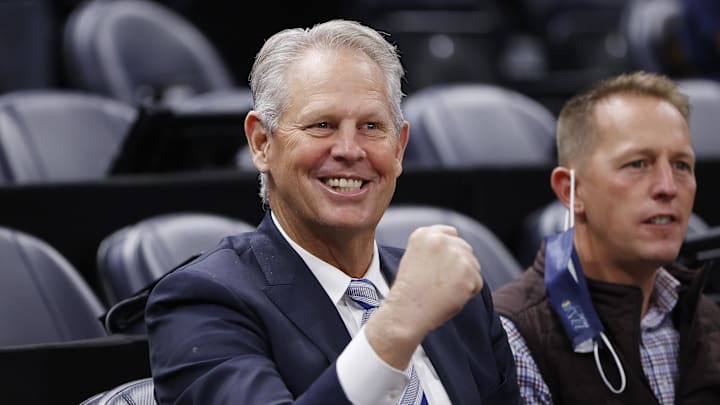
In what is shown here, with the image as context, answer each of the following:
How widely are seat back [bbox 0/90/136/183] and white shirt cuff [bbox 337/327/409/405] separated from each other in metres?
1.82

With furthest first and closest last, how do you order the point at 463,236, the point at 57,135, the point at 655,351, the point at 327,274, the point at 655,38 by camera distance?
1. the point at 655,38
2. the point at 57,135
3. the point at 463,236
4. the point at 655,351
5. the point at 327,274

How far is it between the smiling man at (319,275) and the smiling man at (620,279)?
26cm

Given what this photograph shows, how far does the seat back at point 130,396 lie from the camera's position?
4.89ft

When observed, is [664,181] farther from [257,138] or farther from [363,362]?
[363,362]

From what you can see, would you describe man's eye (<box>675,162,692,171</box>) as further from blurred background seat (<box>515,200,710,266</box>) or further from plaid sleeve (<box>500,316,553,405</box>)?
blurred background seat (<box>515,200,710,266</box>)

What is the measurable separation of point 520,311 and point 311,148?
0.61m

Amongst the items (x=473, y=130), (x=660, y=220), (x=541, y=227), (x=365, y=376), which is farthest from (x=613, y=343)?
(x=473, y=130)

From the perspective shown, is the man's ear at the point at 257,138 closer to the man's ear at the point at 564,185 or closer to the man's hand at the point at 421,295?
the man's hand at the point at 421,295

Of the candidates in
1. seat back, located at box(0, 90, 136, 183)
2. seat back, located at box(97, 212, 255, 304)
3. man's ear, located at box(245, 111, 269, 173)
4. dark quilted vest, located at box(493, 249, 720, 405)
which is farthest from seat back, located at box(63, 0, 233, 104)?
man's ear, located at box(245, 111, 269, 173)

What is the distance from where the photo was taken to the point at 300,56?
1.54 metres

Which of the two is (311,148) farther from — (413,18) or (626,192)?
(413,18)

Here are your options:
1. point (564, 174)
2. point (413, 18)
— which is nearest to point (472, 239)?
point (564, 174)

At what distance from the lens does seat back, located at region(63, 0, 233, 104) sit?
3.76 meters

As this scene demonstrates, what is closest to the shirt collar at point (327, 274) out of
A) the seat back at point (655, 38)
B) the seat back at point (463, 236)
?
the seat back at point (463, 236)
